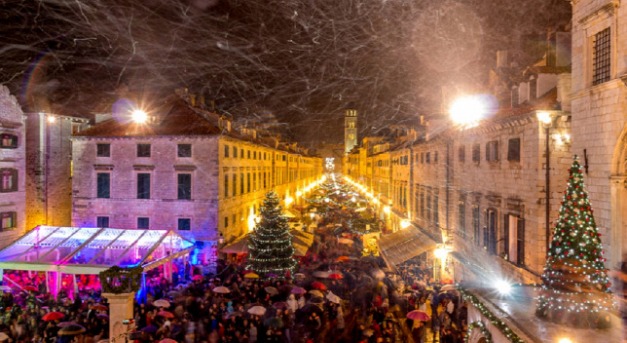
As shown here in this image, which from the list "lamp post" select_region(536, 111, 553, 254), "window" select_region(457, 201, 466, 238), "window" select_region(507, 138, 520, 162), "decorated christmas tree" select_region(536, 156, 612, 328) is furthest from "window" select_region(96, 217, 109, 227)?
"decorated christmas tree" select_region(536, 156, 612, 328)

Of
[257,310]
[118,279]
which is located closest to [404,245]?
[257,310]

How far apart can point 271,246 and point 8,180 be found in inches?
714

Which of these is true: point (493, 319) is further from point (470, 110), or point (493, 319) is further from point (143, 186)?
point (143, 186)

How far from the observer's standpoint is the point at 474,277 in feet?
65.7

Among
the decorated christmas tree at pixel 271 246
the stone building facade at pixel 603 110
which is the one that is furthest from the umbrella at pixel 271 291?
the stone building facade at pixel 603 110

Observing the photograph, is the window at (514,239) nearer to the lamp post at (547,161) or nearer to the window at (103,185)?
the lamp post at (547,161)

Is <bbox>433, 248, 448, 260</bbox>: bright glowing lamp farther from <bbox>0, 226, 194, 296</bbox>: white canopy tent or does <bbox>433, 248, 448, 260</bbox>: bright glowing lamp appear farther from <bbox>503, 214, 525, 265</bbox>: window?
<bbox>0, 226, 194, 296</bbox>: white canopy tent

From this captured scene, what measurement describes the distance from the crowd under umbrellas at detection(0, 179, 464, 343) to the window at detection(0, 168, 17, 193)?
10.6 metres

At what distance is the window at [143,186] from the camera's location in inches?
1237

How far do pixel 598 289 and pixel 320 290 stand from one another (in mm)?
13949

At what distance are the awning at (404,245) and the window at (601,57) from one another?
45.9 ft

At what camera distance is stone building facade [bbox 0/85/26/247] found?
29.3 m

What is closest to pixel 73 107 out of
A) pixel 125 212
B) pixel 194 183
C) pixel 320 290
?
pixel 125 212

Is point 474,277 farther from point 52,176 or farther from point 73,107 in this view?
point 73,107
